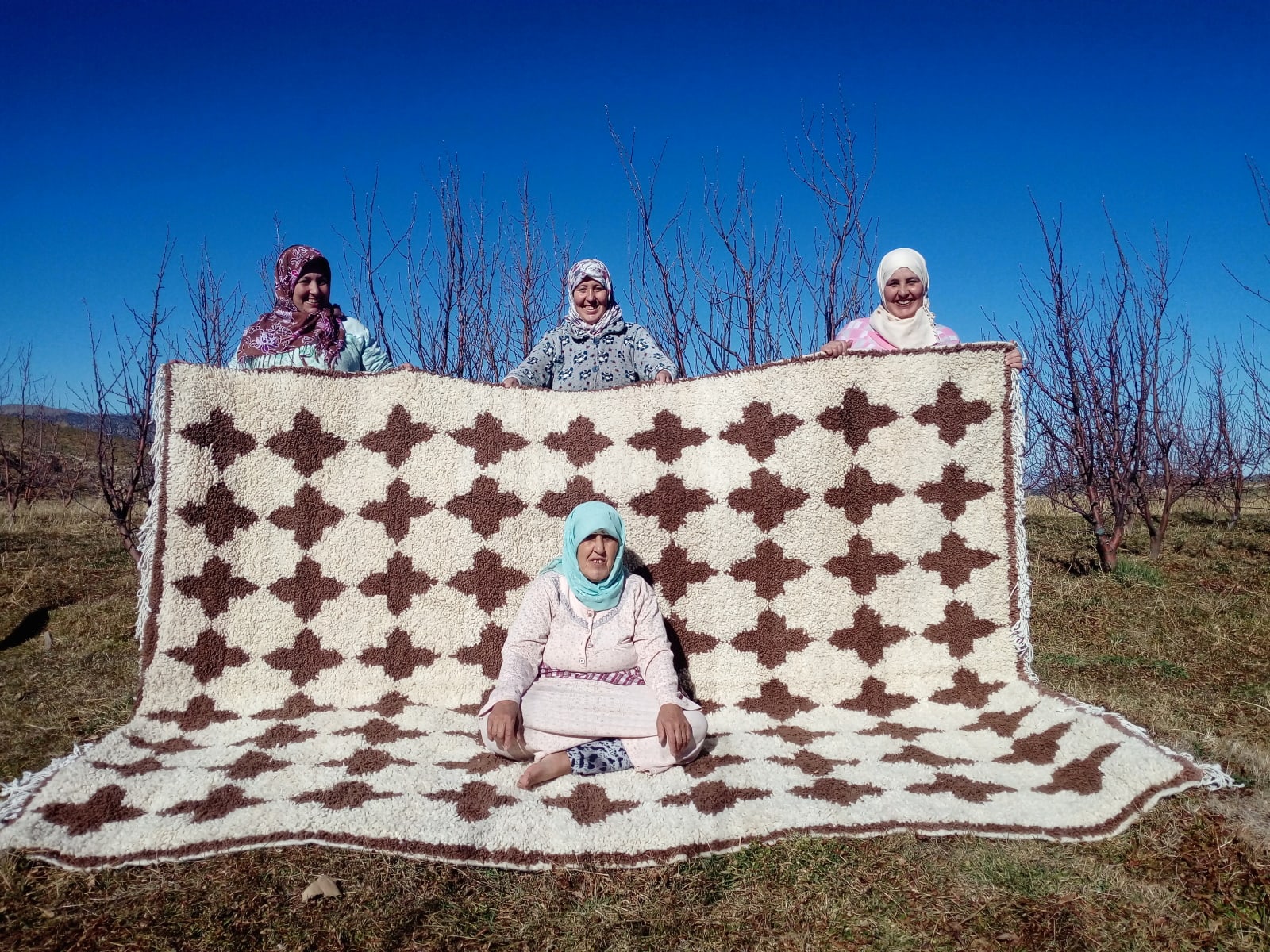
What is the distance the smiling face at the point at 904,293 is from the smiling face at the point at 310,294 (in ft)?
9.76

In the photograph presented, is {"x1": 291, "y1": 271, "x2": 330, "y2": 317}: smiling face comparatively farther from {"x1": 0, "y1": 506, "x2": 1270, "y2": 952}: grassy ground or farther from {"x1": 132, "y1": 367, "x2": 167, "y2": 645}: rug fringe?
{"x1": 0, "y1": 506, "x2": 1270, "y2": 952}: grassy ground

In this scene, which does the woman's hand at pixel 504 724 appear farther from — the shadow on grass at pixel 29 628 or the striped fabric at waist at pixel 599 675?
the shadow on grass at pixel 29 628

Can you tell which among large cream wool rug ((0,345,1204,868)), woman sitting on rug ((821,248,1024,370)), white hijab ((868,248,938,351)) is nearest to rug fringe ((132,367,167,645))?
large cream wool rug ((0,345,1204,868))

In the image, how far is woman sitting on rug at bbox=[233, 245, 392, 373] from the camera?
432 cm

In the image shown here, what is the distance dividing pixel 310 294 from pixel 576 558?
2231 millimetres

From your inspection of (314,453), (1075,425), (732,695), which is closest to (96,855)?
(314,453)

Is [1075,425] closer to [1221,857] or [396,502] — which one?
[1221,857]

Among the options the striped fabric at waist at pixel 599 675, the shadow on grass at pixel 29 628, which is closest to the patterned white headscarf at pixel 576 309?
the striped fabric at waist at pixel 599 675

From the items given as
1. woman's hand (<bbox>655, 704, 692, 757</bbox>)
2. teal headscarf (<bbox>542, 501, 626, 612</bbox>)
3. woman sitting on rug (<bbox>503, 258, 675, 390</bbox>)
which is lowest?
woman's hand (<bbox>655, 704, 692, 757</bbox>)

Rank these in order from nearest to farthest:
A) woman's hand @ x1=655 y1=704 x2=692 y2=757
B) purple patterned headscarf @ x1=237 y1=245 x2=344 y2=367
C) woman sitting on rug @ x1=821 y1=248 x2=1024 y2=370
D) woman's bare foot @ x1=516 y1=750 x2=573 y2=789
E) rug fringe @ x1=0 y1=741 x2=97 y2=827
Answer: rug fringe @ x1=0 y1=741 x2=97 y2=827, woman's bare foot @ x1=516 y1=750 x2=573 y2=789, woman's hand @ x1=655 y1=704 x2=692 y2=757, woman sitting on rug @ x1=821 y1=248 x2=1024 y2=370, purple patterned headscarf @ x1=237 y1=245 x2=344 y2=367

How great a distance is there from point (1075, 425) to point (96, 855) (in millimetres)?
6773

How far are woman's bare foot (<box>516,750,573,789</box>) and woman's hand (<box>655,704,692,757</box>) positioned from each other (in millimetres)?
269

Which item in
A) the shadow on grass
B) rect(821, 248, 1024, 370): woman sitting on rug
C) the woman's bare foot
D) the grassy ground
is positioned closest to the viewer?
the grassy ground

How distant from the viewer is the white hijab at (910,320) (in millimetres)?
4145
